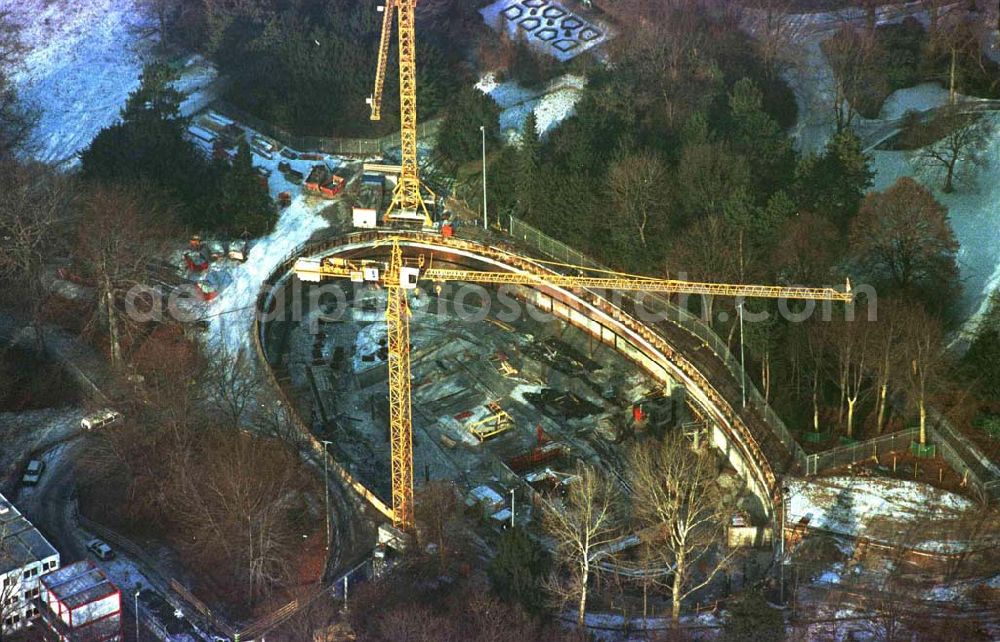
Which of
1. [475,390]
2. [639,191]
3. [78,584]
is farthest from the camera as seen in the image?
[639,191]

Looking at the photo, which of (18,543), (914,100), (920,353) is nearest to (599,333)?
(920,353)

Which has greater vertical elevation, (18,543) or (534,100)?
(534,100)

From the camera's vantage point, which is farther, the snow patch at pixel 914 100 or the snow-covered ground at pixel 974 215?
the snow patch at pixel 914 100

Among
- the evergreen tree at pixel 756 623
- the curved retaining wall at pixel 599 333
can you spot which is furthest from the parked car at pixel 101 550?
the evergreen tree at pixel 756 623

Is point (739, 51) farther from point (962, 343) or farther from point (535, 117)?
point (962, 343)

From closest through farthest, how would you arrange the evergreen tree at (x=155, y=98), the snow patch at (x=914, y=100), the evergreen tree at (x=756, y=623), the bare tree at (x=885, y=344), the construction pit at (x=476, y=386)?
the evergreen tree at (x=756, y=623)
the bare tree at (x=885, y=344)
the construction pit at (x=476, y=386)
the snow patch at (x=914, y=100)
the evergreen tree at (x=155, y=98)

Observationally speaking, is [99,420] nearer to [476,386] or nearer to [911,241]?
[476,386]

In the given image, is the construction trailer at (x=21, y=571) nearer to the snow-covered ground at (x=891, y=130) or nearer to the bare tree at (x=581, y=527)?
the bare tree at (x=581, y=527)
